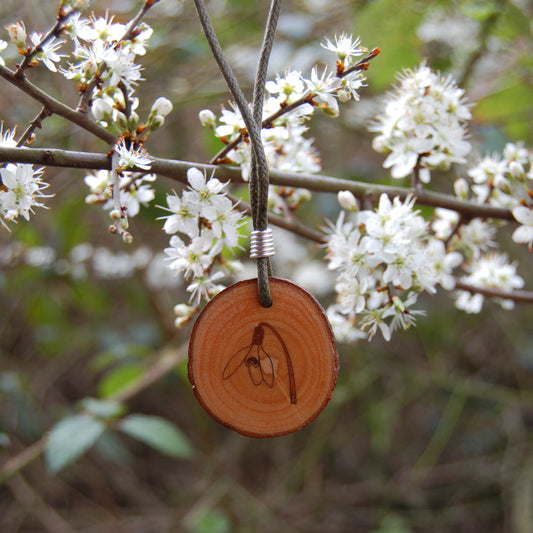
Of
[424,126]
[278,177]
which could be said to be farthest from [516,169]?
[278,177]

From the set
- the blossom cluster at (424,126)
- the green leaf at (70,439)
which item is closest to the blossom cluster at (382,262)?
the blossom cluster at (424,126)

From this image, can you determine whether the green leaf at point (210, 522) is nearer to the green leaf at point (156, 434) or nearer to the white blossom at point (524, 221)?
the green leaf at point (156, 434)

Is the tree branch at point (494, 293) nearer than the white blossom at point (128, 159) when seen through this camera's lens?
No

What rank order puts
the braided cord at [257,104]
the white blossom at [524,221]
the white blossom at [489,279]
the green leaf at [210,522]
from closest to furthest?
1. the braided cord at [257,104]
2. the white blossom at [524,221]
3. the white blossom at [489,279]
4. the green leaf at [210,522]

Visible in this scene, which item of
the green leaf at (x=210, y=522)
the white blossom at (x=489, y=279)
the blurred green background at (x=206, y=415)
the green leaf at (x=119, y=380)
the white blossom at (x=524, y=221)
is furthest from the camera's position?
the blurred green background at (x=206, y=415)

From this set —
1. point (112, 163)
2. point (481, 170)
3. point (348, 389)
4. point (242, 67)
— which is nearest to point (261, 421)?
point (112, 163)

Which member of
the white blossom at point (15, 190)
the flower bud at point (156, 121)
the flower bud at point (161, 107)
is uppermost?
the flower bud at point (161, 107)
